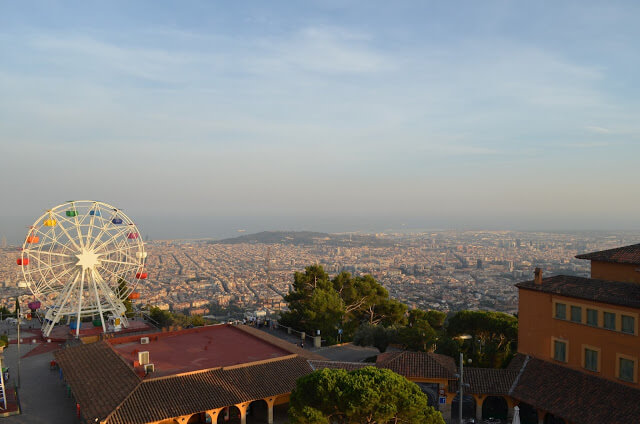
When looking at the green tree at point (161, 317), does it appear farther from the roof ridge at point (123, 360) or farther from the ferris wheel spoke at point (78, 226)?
the roof ridge at point (123, 360)

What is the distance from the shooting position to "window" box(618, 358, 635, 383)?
15469 millimetres

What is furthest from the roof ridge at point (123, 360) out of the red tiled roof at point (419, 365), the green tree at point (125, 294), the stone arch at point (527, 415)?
the green tree at point (125, 294)

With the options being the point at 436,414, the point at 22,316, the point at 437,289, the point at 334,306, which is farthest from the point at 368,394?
the point at 437,289

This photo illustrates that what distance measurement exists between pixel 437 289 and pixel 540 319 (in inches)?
2563

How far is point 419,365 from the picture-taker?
18.7 m

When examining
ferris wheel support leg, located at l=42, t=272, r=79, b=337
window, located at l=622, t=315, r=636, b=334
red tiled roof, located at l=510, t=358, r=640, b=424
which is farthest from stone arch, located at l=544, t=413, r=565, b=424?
ferris wheel support leg, located at l=42, t=272, r=79, b=337

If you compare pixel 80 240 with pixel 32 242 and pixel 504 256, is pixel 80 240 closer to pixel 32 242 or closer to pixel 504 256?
pixel 32 242

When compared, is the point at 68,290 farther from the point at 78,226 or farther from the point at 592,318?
the point at 592,318

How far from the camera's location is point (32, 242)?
2998 centimetres

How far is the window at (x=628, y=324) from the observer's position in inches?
612

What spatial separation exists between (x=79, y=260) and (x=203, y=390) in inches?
750

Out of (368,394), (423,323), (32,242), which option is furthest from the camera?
(32,242)

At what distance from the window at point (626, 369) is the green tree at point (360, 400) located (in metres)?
7.06

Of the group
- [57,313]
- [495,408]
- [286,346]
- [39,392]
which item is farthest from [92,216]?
[495,408]
